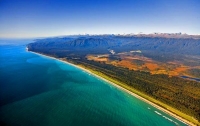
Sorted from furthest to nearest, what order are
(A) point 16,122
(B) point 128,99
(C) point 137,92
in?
(C) point 137,92 → (B) point 128,99 → (A) point 16,122

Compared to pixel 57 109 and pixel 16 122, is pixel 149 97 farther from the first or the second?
pixel 16 122

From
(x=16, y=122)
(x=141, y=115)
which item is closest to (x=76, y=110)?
(x=16, y=122)

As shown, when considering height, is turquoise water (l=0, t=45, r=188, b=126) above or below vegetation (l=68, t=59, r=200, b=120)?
above

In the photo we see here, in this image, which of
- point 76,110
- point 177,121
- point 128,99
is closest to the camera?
point 177,121

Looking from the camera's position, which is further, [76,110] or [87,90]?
[87,90]

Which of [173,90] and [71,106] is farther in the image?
[173,90]

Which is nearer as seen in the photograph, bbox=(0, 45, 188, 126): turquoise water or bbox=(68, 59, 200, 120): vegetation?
bbox=(0, 45, 188, 126): turquoise water

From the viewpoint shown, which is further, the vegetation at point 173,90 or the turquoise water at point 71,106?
the vegetation at point 173,90

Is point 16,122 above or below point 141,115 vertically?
above

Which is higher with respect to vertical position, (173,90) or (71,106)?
(71,106)

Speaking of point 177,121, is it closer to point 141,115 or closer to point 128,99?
point 141,115

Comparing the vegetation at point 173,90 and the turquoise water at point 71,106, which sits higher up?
the turquoise water at point 71,106
